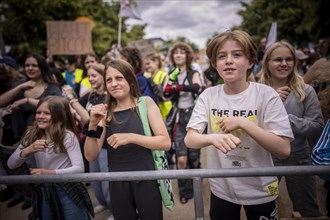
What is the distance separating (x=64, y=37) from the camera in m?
6.62

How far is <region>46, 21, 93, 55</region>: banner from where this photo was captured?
259 inches

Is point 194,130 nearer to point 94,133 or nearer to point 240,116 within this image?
point 240,116

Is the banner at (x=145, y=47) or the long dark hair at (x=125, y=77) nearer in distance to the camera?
the long dark hair at (x=125, y=77)

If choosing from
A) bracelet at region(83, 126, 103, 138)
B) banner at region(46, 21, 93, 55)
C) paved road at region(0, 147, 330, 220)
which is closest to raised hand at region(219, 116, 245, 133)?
bracelet at region(83, 126, 103, 138)

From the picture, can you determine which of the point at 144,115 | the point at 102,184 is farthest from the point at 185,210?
the point at 144,115

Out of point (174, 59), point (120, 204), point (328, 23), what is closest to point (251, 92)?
point (120, 204)

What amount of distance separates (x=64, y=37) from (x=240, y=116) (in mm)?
6163

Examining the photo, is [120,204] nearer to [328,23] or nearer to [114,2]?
[328,23]

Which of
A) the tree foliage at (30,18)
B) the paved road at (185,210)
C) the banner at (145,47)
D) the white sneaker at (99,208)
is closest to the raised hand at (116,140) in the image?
the paved road at (185,210)

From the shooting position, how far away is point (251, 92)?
1677 millimetres

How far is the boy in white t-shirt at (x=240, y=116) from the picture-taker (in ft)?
5.23

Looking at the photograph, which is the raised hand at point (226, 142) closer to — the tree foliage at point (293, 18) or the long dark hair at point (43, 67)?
the long dark hair at point (43, 67)

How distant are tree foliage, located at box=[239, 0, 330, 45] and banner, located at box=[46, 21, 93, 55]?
580 centimetres

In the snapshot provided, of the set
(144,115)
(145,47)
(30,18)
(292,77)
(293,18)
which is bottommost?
(144,115)
